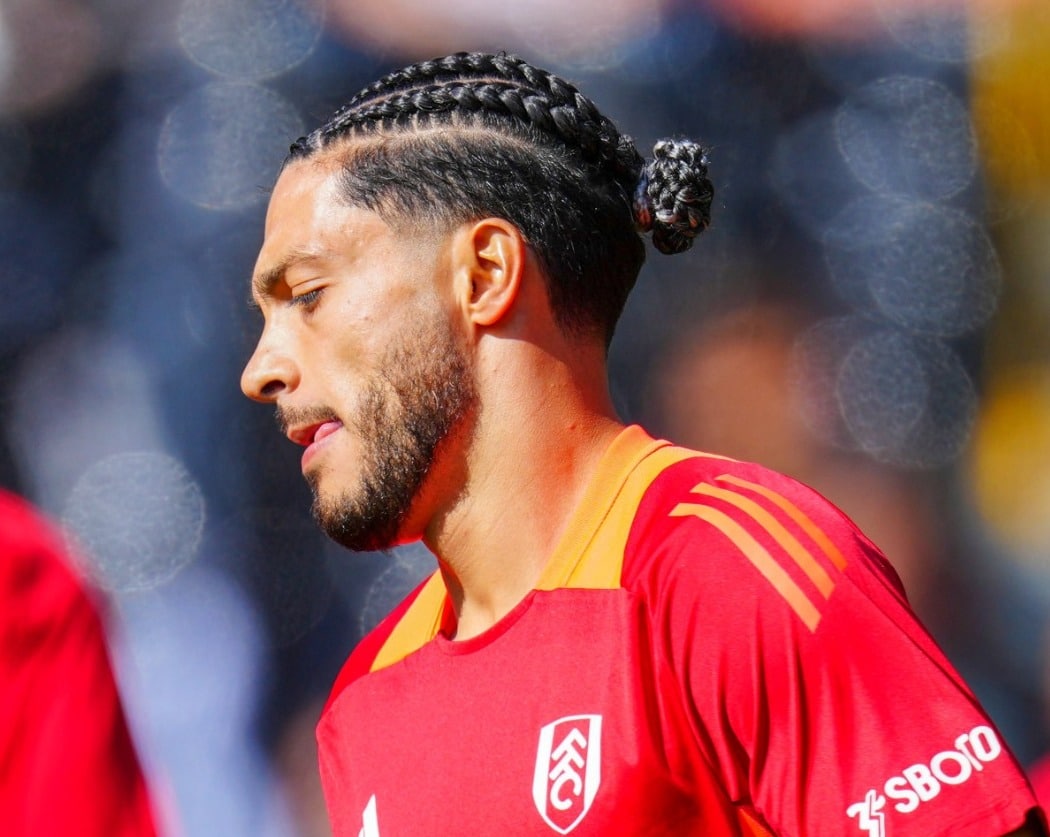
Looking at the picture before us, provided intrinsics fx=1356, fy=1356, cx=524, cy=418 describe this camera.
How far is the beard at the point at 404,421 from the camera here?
177cm

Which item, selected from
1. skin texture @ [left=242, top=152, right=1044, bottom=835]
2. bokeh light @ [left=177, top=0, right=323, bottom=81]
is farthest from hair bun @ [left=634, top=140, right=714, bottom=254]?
bokeh light @ [left=177, top=0, right=323, bottom=81]

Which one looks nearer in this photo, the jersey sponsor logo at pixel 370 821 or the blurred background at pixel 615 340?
the jersey sponsor logo at pixel 370 821

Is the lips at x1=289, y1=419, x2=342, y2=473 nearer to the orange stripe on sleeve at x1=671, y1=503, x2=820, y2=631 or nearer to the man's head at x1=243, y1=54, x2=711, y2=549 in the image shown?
the man's head at x1=243, y1=54, x2=711, y2=549

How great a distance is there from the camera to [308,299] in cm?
183

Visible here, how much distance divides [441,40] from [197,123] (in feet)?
1.80

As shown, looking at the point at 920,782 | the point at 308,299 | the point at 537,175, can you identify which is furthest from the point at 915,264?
the point at 920,782

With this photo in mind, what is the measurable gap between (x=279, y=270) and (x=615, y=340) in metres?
1.20

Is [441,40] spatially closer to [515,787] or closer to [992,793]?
[515,787]

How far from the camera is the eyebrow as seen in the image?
1.83 m

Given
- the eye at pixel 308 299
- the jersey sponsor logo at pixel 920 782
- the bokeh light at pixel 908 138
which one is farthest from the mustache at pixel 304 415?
the bokeh light at pixel 908 138

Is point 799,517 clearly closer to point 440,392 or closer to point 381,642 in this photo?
point 440,392

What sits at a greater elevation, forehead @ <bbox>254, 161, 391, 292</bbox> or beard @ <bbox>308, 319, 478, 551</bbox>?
forehead @ <bbox>254, 161, 391, 292</bbox>

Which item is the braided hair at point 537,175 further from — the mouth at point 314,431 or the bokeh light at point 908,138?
the bokeh light at point 908,138

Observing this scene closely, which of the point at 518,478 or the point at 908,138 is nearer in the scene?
the point at 518,478
